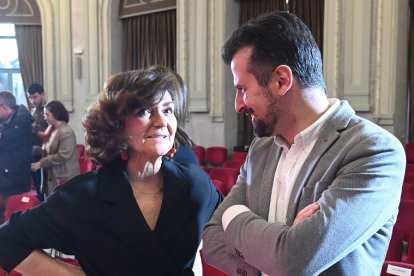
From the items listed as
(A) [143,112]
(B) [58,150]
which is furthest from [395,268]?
(B) [58,150]

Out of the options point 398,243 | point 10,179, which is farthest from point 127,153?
point 10,179

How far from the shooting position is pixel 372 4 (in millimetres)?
5988

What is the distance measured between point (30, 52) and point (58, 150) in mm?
6625

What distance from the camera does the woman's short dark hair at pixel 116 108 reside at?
1.38m

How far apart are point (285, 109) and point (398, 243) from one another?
1.98m

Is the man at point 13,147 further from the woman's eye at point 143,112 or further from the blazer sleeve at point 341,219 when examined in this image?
the blazer sleeve at point 341,219

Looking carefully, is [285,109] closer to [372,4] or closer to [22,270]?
[22,270]

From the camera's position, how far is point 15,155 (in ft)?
14.2

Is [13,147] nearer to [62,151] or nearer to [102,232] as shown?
[62,151]

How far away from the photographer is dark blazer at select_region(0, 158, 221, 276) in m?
1.32

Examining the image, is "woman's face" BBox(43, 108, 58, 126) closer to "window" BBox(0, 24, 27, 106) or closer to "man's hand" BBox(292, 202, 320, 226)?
"man's hand" BBox(292, 202, 320, 226)

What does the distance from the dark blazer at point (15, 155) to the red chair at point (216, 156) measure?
3.43 metres

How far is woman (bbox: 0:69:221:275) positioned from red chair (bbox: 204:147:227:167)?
19.3 feet

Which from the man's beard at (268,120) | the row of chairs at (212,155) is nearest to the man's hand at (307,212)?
the man's beard at (268,120)
